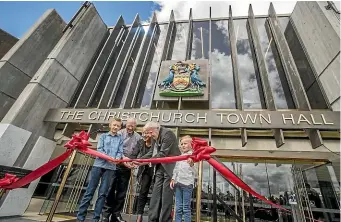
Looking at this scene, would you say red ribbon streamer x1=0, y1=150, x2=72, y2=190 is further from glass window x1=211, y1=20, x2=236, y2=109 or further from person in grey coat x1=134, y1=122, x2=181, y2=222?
glass window x1=211, y1=20, x2=236, y2=109

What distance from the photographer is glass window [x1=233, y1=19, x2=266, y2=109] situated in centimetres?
742

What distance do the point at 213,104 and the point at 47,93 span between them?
6.23 meters

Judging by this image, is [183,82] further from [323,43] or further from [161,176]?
[323,43]

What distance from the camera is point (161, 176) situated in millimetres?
3184

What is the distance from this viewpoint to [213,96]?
25.2 ft

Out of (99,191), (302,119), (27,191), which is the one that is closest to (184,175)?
(99,191)

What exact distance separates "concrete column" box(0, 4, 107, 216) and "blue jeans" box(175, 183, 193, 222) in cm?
525

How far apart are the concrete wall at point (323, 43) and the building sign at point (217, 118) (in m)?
0.94

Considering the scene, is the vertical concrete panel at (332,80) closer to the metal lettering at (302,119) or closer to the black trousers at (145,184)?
the metal lettering at (302,119)

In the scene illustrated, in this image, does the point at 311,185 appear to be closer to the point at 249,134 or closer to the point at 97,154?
the point at 249,134

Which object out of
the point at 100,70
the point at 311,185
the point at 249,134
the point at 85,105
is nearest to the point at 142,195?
the point at 249,134

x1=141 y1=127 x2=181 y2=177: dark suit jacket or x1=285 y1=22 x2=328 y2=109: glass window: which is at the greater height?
x1=285 y1=22 x2=328 y2=109: glass window

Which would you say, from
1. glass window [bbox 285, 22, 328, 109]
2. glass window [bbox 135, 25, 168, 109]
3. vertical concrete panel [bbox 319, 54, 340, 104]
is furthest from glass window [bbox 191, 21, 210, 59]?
vertical concrete panel [bbox 319, 54, 340, 104]

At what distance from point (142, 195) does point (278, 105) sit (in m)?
6.06
